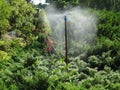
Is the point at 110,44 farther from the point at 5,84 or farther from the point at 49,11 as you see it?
the point at 49,11

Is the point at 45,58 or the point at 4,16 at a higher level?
the point at 4,16

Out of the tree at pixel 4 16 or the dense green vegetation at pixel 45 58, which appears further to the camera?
the tree at pixel 4 16

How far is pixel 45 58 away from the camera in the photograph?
20.9m

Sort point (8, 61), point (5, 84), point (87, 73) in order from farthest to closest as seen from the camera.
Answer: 1. point (8, 61)
2. point (87, 73)
3. point (5, 84)

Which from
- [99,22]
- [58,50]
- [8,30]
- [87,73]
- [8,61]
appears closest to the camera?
[87,73]

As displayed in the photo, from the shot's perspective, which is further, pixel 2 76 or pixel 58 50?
pixel 58 50

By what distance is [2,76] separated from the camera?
16.0 meters

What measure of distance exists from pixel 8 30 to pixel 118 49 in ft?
33.6

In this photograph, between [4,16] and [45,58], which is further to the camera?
[4,16]

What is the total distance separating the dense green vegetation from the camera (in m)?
14.9

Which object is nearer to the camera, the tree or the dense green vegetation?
the dense green vegetation

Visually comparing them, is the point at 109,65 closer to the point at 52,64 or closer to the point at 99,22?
the point at 52,64

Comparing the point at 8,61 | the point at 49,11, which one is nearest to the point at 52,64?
the point at 8,61

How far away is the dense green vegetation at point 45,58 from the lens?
587 inches
